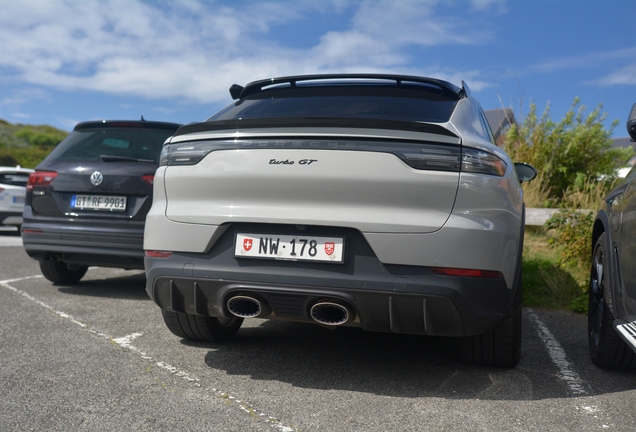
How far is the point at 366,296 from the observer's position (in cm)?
317

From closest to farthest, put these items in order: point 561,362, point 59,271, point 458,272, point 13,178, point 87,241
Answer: point 458,272
point 561,362
point 87,241
point 59,271
point 13,178

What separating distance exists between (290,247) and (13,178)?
38.3ft

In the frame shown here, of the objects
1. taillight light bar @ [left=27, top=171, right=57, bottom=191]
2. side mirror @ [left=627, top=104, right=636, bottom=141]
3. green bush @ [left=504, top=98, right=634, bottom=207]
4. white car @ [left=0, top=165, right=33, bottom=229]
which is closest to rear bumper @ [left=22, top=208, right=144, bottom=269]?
taillight light bar @ [left=27, top=171, right=57, bottom=191]

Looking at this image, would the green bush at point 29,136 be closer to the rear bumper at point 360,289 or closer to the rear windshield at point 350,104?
the rear windshield at point 350,104

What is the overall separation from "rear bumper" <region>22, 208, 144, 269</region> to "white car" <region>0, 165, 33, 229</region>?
7.73 metres

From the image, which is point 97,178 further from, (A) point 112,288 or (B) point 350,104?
(B) point 350,104

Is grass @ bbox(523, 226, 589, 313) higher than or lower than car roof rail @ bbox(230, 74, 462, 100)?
lower

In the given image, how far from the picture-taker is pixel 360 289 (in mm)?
3156

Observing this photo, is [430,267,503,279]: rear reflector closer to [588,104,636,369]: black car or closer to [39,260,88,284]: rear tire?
[588,104,636,369]: black car

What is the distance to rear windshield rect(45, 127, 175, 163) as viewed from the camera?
5981mm

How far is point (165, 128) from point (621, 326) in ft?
14.3

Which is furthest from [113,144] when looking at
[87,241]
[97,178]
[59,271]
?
[59,271]

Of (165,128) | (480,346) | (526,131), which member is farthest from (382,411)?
(526,131)

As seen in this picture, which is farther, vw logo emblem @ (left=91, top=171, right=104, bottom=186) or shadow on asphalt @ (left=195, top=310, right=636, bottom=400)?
vw logo emblem @ (left=91, top=171, right=104, bottom=186)
